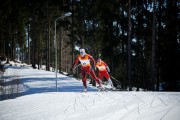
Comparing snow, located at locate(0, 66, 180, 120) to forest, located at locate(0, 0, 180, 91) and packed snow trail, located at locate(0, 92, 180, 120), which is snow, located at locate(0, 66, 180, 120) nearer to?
packed snow trail, located at locate(0, 92, 180, 120)

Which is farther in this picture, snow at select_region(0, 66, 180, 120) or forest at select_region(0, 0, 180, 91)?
forest at select_region(0, 0, 180, 91)

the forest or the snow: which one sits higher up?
the forest

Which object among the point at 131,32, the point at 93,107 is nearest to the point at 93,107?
the point at 93,107

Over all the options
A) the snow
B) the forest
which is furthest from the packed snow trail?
the forest

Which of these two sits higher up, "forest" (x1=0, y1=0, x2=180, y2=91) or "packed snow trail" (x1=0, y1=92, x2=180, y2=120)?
"forest" (x1=0, y1=0, x2=180, y2=91)

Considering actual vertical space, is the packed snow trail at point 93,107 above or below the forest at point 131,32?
below

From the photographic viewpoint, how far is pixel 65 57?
6303 cm

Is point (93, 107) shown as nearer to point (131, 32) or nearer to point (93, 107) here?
point (93, 107)

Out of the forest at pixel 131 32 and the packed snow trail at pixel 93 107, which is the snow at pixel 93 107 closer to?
the packed snow trail at pixel 93 107

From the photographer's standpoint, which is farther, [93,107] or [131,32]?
[131,32]

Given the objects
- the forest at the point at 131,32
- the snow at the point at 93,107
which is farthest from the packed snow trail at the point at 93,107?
the forest at the point at 131,32

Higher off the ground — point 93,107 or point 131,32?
point 131,32

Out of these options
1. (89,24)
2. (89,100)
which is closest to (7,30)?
(89,24)

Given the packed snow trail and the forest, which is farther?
the forest
